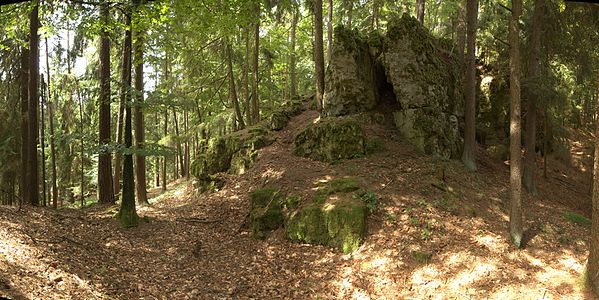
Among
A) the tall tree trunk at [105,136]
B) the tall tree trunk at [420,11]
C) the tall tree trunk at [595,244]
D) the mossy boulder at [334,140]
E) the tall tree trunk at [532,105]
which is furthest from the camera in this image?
the tall tree trunk at [420,11]

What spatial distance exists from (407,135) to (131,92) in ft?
32.4

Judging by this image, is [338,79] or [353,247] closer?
[353,247]

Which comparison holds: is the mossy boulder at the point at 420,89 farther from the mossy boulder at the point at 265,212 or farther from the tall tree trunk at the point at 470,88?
the mossy boulder at the point at 265,212

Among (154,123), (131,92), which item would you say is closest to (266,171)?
(131,92)

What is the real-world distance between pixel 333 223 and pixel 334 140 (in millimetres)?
4493

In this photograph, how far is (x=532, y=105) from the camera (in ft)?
47.9

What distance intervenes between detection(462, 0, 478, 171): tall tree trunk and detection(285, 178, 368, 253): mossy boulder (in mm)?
5500

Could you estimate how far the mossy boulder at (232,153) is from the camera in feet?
54.5

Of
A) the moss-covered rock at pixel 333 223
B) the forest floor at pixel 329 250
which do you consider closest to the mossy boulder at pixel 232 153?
the forest floor at pixel 329 250

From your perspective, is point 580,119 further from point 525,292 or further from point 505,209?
point 525,292

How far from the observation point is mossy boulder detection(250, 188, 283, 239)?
38.7 ft

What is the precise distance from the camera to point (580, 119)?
2638 centimetres

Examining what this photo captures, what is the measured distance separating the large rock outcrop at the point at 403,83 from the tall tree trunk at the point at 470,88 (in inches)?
20.0

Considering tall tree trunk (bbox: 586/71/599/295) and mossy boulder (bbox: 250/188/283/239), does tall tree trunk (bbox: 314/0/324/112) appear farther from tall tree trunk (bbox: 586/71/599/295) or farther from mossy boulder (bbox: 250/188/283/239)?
tall tree trunk (bbox: 586/71/599/295)
